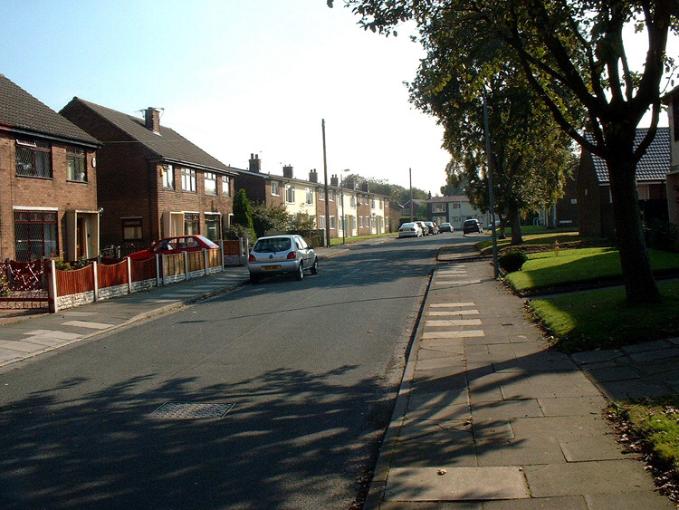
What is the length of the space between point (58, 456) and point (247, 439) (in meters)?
1.64

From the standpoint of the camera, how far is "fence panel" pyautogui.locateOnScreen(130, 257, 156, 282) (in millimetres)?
20344

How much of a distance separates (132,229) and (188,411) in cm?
2870

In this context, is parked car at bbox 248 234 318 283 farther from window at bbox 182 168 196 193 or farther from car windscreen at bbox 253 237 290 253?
window at bbox 182 168 196 193

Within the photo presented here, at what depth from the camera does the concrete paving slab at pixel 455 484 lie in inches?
184

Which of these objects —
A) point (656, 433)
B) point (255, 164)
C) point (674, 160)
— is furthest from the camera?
point (255, 164)

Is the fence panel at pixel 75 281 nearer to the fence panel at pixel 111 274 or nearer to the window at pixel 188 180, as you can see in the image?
the fence panel at pixel 111 274

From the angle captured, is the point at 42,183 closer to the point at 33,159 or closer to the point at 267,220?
the point at 33,159

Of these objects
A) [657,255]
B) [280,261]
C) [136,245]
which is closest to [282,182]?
[136,245]

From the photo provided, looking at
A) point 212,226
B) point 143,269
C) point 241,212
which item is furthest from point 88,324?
point 241,212

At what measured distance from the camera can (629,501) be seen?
434 cm

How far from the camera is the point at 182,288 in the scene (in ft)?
69.5

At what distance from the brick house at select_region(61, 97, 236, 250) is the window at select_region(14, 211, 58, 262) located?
27.3 ft

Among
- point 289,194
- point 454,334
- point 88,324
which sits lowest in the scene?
point 454,334

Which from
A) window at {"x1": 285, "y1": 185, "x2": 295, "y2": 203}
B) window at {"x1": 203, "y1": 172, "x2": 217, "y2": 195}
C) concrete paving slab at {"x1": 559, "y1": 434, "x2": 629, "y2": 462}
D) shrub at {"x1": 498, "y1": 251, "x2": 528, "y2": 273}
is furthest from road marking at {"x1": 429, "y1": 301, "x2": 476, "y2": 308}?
window at {"x1": 285, "y1": 185, "x2": 295, "y2": 203}
